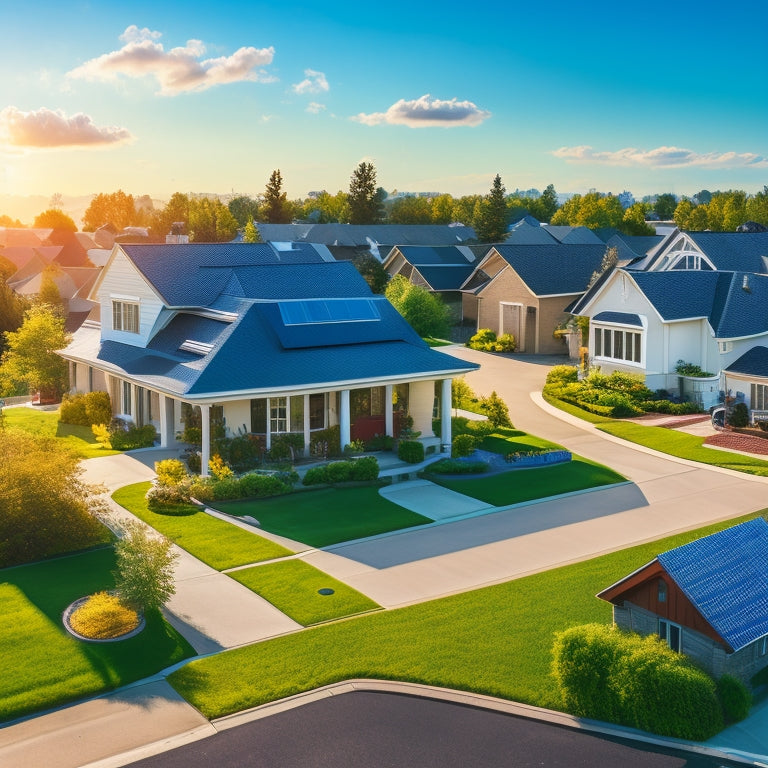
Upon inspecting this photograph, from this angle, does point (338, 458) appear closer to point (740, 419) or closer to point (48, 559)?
point (48, 559)

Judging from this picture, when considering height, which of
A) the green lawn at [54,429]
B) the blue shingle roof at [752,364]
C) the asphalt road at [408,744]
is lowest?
the asphalt road at [408,744]

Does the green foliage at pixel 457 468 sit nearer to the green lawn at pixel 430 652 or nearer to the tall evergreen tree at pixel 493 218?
the green lawn at pixel 430 652

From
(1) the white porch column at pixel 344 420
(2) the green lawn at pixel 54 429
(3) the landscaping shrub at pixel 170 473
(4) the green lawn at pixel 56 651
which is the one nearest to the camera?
(4) the green lawn at pixel 56 651

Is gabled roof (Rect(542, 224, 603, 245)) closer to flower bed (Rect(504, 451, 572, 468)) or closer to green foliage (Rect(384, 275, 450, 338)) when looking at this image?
green foliage (Rect(384, 275, 450, 338))

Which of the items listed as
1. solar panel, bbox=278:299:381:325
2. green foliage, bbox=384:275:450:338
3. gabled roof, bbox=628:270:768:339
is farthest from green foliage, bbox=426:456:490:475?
green foliage, bbox=384:275:450:338

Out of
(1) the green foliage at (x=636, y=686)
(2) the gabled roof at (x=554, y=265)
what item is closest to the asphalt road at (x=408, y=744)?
(1) the green foliage at (x=636, y=686)

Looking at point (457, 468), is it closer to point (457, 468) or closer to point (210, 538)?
point (457, 468)

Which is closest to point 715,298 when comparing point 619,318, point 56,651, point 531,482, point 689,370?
point 689,370
